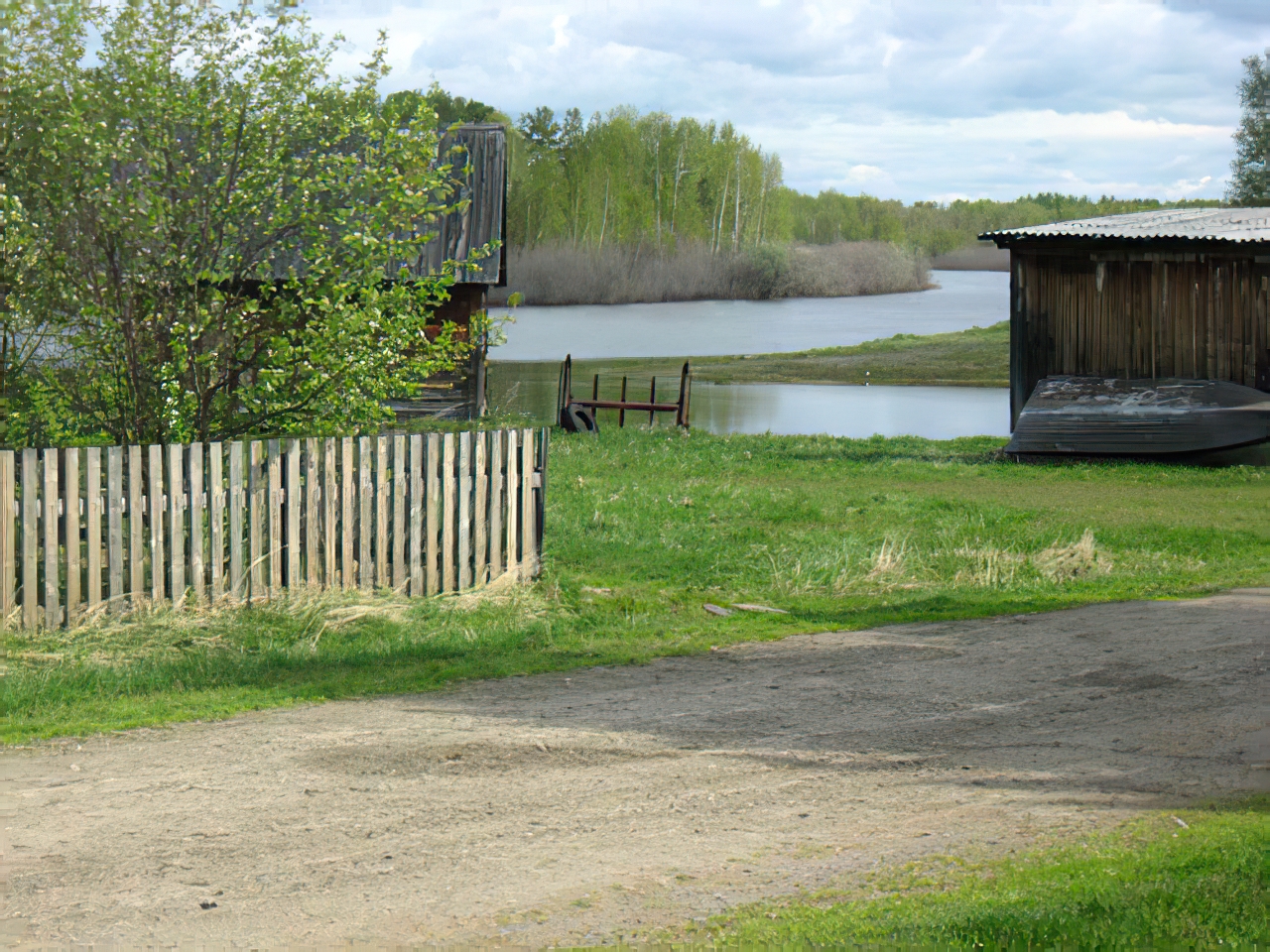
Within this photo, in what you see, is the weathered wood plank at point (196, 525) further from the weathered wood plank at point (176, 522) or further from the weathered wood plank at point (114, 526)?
the weathered wood plank at point (114, 526)

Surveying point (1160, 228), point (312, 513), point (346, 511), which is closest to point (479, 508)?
point (346, 511)

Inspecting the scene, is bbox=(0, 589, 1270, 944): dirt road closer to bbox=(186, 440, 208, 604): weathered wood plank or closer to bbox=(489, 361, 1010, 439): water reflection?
bbox=(186, 440, 208, 604): weathered wood plank

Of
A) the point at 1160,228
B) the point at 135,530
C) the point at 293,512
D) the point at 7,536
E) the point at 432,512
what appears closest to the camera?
the point at 7,536

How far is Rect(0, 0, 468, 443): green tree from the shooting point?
28.8 feet

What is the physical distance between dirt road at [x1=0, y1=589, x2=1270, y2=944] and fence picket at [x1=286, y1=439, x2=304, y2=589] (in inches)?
106

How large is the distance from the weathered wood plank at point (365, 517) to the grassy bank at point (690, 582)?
1.20 feet

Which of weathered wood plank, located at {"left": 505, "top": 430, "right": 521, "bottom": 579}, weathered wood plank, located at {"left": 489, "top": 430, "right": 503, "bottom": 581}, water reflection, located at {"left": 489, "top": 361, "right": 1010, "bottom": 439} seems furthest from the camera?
water reflection, located at {"left": 489, "top": 361, "right": 1010, "bottom": 439}

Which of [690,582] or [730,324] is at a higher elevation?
[730,324]

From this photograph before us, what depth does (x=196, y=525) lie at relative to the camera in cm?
871

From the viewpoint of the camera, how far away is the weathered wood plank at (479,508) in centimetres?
991

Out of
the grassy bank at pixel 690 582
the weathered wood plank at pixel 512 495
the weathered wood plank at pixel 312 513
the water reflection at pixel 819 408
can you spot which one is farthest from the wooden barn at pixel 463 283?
the weathered wood plank at pixel 312 513

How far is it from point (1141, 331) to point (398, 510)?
686 inches

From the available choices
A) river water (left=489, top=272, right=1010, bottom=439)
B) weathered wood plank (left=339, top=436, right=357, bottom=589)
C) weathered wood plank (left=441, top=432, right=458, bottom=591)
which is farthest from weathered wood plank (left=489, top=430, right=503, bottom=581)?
river water (left=489, top=272, right=1010, bottom=439)

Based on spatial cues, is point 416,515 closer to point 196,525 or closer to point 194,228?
point 196,525
